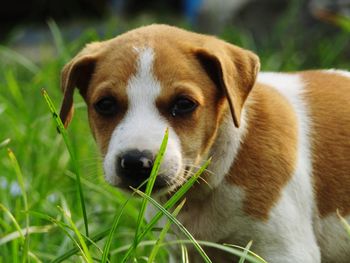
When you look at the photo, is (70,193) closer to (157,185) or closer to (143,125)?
(157,185)

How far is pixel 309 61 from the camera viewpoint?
356 inches

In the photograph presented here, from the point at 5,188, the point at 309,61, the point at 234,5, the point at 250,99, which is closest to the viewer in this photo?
the point at 250,99

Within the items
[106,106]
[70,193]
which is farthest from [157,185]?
[70,193]

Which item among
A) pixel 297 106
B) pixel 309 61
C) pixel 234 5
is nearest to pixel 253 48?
pixel 309 61

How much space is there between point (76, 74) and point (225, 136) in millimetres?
853

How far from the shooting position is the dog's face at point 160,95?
4.16m

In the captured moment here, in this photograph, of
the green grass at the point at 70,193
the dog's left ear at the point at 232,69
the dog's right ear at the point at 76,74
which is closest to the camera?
the green grass at the point at 70,193

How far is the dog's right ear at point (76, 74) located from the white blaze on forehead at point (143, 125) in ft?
1.22

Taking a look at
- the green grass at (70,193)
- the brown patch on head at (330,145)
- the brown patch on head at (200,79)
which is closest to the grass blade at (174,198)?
the green grass at (70,193)

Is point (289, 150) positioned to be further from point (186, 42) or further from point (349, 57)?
point (349, 57)

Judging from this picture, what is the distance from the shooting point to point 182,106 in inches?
170

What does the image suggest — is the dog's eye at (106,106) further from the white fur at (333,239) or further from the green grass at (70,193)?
the white fur at (333,239)

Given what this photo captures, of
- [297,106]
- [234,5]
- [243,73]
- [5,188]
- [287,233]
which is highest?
[243,73]

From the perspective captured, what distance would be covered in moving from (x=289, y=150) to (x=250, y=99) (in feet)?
1.21
